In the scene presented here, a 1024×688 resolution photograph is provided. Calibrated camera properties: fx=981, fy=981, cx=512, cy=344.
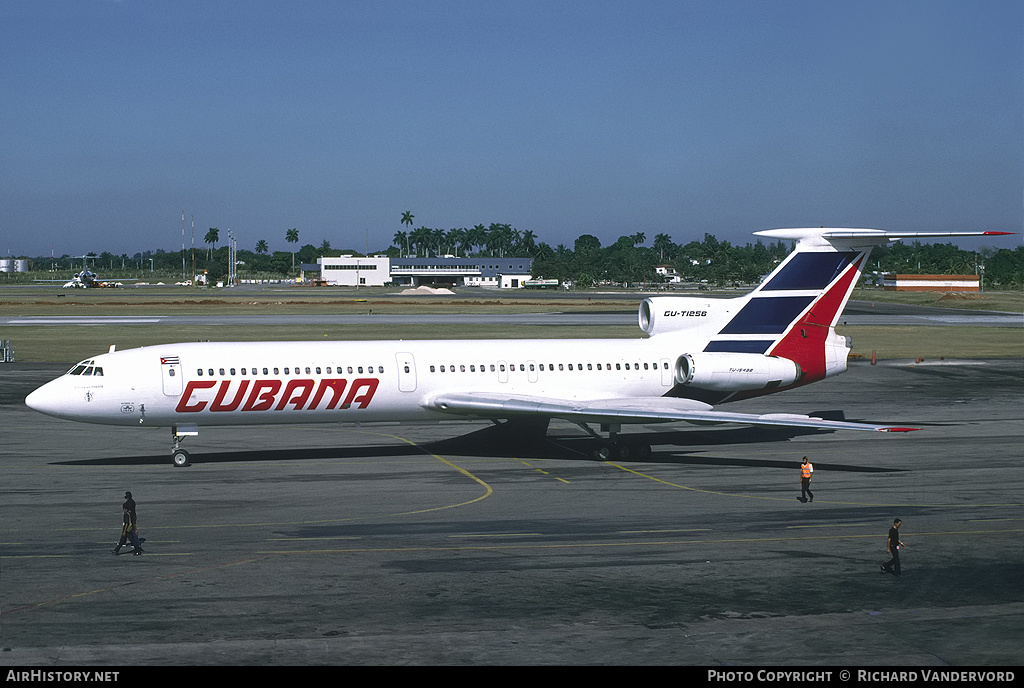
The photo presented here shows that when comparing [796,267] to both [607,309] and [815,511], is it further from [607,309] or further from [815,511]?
[607,309]

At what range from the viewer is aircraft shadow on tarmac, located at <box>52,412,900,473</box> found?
32.1 m

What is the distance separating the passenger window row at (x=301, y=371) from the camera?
1226 inches

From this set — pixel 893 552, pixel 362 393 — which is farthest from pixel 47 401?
pixel 893 552

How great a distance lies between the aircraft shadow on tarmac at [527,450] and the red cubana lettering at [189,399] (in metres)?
1.97

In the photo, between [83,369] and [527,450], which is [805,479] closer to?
[527,450]

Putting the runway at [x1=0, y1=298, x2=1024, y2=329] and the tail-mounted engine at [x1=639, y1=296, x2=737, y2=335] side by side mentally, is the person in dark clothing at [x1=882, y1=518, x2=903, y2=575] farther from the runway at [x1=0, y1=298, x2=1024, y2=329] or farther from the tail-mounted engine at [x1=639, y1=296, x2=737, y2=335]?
the runway at [x1=0, y1=298, x2=1024, y2=329]

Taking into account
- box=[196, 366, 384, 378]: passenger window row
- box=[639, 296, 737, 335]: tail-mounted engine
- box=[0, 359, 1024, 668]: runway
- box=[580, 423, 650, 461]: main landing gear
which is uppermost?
box=[639, 296, 737, 335]: tail-mounted engine

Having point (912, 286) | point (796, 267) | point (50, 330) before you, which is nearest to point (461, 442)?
point (796, 267)

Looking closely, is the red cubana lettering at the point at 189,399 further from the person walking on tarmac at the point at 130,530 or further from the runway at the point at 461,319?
the runway at the point at 461,319

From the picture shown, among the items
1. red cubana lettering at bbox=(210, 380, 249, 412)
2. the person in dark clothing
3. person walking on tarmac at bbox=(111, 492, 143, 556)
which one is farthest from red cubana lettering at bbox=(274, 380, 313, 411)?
the person in dark clothing

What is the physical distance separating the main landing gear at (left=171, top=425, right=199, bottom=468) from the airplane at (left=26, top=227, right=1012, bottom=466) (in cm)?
3

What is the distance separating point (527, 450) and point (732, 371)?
763cm

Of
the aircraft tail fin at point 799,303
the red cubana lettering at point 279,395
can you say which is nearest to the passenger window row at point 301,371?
the red cubana lettering at point 279,395

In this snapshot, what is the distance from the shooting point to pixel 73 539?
22.2 metres
